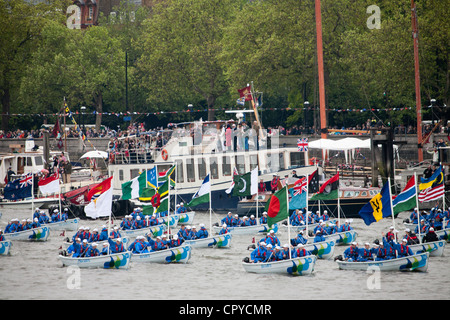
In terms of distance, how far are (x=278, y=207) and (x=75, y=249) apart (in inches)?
384

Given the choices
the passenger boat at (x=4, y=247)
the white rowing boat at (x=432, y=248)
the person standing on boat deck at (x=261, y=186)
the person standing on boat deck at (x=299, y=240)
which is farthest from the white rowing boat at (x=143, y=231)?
the white rowing boat at (x=432, y=248)

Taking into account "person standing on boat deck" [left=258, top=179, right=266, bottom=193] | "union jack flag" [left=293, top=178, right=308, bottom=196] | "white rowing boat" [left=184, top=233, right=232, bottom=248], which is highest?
"union jack flag" [left=293, top=178, right=308, bottom=196]

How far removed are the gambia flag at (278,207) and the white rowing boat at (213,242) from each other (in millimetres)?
7195

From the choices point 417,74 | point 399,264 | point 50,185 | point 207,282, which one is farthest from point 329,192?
point 417,74

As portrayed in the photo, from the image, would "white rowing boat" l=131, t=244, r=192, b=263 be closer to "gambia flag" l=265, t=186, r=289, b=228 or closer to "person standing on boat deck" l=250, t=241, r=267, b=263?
"person standing on boat deck" l=250, t=241, r=267, b=263

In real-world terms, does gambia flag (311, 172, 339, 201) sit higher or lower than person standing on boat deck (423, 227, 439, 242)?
higher

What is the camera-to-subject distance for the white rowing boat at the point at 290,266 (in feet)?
111

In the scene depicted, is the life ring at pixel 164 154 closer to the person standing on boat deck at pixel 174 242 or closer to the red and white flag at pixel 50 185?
the red and white flag at pixel 50 185

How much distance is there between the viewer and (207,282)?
33.3 metres

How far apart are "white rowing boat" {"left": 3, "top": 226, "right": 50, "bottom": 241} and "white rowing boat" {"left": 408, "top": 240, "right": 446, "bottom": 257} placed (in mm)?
20352

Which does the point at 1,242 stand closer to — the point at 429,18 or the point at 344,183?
the point at 344,183

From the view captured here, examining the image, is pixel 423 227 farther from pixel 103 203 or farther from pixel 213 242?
pixel 103 203

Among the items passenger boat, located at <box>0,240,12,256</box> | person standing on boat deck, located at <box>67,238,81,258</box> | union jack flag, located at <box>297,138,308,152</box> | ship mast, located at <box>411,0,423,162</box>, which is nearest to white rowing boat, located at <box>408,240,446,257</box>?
person standing on boat deck, located at <box>67,238,81,258</box>

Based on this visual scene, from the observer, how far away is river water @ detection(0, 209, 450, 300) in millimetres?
30859
